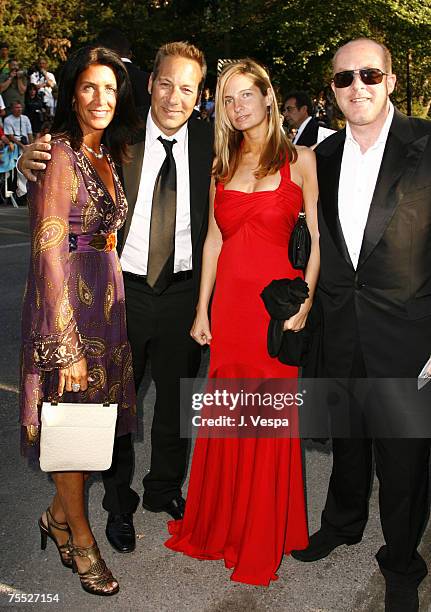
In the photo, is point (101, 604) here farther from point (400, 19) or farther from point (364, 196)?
point (400, 19)

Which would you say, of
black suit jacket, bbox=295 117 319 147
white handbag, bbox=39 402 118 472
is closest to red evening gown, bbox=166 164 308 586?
white handbag, bbox=39 402 118 472

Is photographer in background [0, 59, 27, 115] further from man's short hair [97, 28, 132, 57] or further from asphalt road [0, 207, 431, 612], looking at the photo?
asphalt road [0, 207, 431, 612]

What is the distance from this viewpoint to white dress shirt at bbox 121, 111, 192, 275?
3.75 metres

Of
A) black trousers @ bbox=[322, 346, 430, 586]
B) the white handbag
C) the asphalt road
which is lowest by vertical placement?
the asphalt road

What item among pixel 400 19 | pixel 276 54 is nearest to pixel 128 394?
pixel 400 19

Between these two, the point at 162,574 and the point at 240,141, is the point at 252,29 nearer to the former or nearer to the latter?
the point at 240,141

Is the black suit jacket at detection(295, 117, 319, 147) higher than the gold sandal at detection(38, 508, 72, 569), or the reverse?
the black suit jacket at detection(295, 117, 319, 147)

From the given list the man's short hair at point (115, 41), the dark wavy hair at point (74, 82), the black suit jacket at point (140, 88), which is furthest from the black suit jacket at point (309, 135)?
the dark wavy hair at point (74, 82)

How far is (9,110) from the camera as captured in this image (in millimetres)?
17250

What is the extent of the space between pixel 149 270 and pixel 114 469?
1.05 meters

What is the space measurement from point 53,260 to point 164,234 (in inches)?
32.2

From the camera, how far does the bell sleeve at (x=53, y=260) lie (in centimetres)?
307

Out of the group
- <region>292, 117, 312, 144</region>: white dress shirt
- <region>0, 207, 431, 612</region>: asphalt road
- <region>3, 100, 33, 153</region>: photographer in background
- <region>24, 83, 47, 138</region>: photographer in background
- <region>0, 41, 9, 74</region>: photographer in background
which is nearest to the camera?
<region>0, 207, 431, 612</region>: asphalt road

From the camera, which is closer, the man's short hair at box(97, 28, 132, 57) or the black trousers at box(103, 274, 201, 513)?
the black trousers at box(103, 274, 201, 513)
